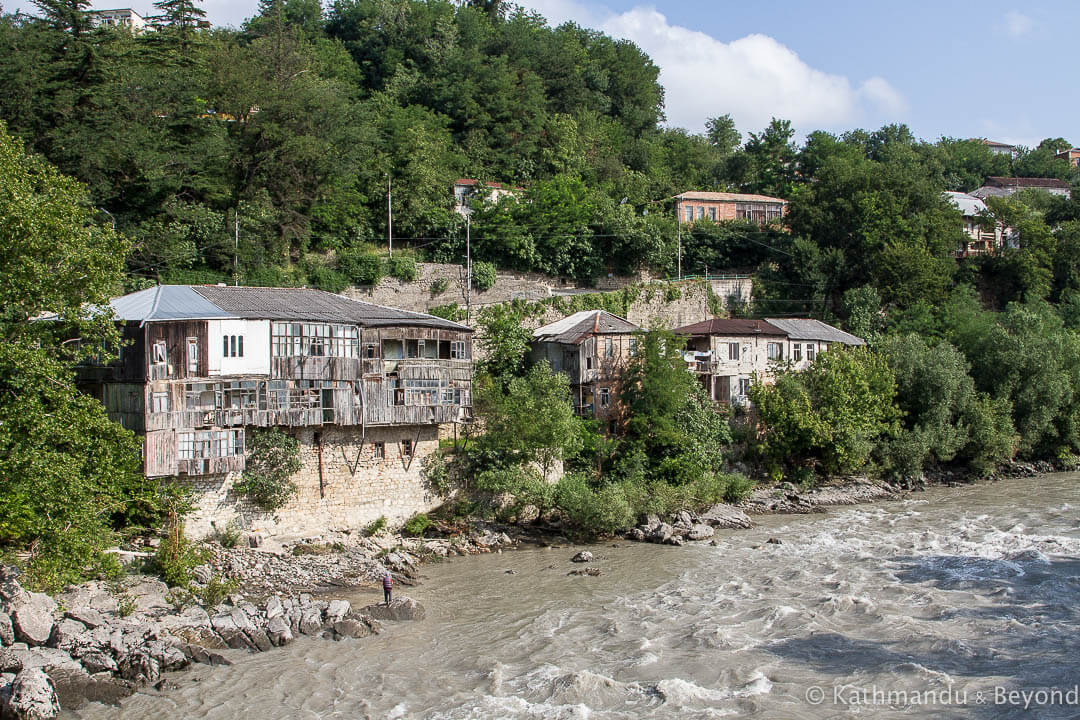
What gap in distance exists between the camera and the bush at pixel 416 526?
25.9 m

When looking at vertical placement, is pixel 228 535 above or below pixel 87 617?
above

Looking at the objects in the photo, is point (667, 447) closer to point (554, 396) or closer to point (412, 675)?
point (554, 396)

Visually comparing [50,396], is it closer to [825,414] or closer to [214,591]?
Result: [214,591]

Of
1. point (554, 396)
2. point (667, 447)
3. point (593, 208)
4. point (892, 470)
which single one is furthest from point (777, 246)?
point (554, 396)

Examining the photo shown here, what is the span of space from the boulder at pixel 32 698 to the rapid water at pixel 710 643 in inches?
21.7

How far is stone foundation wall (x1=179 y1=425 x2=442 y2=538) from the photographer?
2342cm

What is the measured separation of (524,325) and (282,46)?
19.6 meters

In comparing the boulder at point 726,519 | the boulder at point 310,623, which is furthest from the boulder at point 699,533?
the boulder at point 310,623

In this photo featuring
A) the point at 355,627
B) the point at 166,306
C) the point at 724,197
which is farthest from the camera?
the point at 724,197

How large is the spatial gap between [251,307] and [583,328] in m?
12.5

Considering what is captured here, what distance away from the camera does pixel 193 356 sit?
23.4m

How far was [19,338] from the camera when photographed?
19.9m

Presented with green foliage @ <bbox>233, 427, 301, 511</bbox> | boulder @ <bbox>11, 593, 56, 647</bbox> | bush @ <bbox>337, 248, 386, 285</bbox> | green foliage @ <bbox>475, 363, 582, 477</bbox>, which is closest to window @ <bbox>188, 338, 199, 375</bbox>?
green foliage @ <bbox>233, 427, 301, 511</bbox>

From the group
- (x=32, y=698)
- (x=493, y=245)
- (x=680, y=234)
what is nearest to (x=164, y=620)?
(x=32, y=698)
